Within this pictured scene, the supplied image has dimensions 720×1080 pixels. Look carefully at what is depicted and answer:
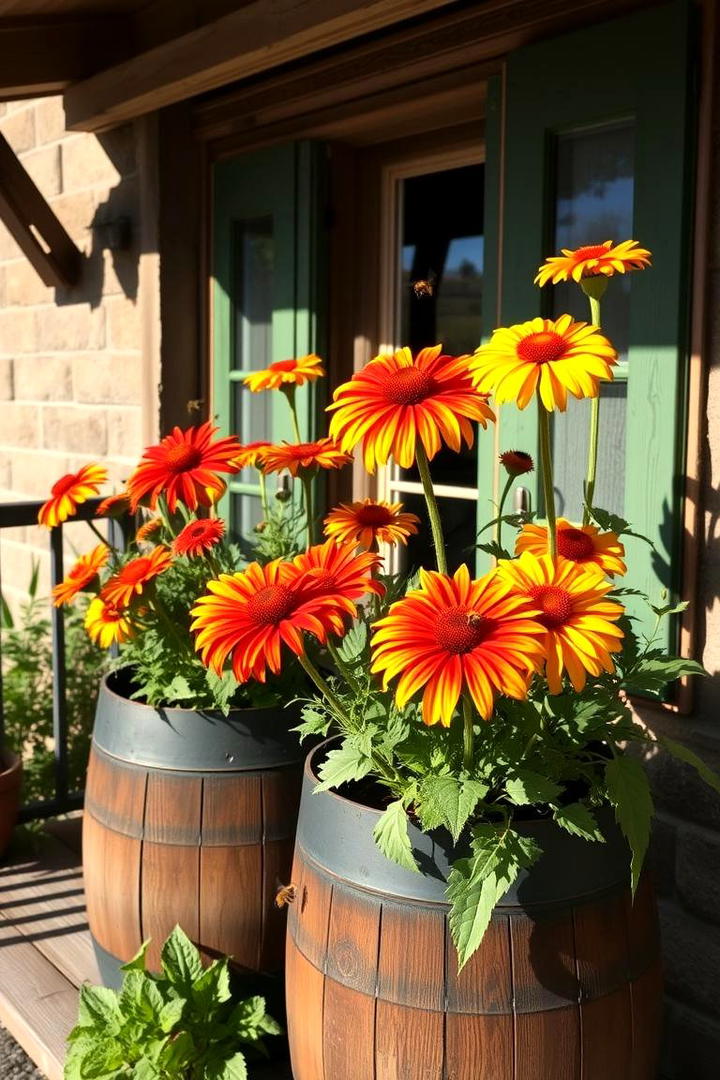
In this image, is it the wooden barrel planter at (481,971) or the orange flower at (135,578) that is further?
the orange flower at (135,578)

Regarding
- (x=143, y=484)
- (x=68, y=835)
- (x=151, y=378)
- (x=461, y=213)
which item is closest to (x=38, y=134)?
(x=151, y=378)

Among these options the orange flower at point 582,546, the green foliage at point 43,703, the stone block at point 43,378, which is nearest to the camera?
the orange flower at point 582,546

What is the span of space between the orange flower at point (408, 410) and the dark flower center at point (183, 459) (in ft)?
1.47

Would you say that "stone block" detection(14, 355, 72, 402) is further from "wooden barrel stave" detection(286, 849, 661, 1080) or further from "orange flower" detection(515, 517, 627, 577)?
"wooden barrel stave" detection(286, 849, 661, 1080)

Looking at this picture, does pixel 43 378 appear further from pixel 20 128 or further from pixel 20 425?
pixel 20 128

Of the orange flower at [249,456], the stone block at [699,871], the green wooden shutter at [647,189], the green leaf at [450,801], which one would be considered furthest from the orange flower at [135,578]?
the stone block at [699,871]

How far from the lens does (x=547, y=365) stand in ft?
4.64

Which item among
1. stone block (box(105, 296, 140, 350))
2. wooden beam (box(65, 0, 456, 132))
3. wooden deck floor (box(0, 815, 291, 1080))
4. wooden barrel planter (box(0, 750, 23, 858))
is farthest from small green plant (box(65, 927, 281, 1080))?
stone block (box(105, 296, 140, 350))

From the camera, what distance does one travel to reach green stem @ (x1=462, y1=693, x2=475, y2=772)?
1.39 metres

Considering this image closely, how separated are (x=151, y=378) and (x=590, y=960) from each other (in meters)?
2.43

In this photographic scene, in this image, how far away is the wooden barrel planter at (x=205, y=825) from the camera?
1.97 metres

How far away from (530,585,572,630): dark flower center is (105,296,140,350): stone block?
2453mm

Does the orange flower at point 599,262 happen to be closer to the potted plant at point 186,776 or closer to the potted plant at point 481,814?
the potted plant at point 481,814

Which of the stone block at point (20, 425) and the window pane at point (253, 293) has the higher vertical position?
the window pane at point (253, 293)
